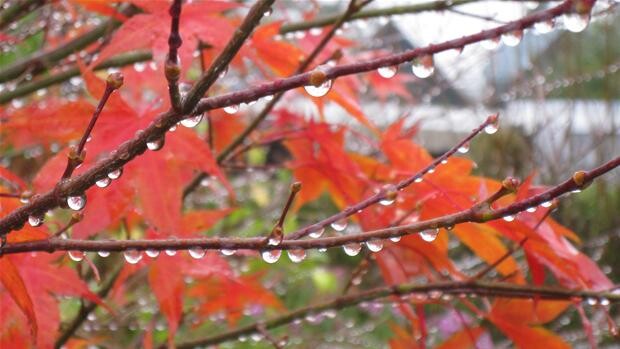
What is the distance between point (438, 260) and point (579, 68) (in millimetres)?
2639

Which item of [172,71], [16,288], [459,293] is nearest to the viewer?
[172,71]

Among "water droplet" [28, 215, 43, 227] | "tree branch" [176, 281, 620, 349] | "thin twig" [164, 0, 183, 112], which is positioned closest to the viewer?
"thin twig" [164, 0, 183, 112]

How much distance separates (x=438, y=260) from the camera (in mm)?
822

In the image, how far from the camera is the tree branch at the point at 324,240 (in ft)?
1.43

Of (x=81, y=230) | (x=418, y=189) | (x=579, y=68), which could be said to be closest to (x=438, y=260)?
(x=418, y=189)

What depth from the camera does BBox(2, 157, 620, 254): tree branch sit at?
1.43 feet

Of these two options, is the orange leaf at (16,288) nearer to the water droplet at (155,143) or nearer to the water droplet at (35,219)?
the water droplet at (35,219)

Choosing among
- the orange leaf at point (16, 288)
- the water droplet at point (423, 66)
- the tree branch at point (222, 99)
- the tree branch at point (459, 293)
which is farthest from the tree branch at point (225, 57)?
the tree branch at point (459, 293)

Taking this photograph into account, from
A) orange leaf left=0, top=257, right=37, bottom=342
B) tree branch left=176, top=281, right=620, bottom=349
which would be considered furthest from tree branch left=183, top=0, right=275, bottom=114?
tree branch left=176, top=281, right=620, bottom=349

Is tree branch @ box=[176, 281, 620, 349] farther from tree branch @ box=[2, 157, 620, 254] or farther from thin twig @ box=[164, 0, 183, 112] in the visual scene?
thin twig @ box=[164, 0, 183, 112]

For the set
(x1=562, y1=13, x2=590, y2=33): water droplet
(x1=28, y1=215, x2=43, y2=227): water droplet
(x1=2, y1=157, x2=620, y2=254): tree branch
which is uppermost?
(x1=28, y1=215, x2=43, y2=227): water droplet

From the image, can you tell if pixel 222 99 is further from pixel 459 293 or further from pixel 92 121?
pixel 459 293

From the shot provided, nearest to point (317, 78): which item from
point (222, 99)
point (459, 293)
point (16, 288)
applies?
point (222, 99)

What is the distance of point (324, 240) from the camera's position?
463 millimetres
